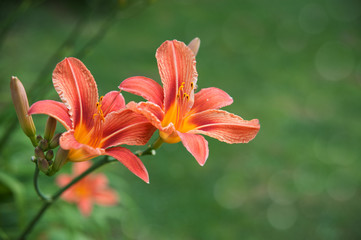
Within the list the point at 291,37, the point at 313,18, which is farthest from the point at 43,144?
the point at 313,18

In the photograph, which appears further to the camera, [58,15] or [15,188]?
[58,15]

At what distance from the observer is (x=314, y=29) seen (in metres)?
7.68

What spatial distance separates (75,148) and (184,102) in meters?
0.32

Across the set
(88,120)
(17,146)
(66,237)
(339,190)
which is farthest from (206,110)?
(339,190)

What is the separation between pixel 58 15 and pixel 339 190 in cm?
484

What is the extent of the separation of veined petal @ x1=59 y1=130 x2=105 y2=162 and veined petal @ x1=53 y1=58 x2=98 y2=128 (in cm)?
7

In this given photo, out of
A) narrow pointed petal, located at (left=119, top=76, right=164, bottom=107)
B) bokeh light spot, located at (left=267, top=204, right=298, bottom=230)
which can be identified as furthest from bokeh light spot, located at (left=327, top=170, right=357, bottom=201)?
narrow pointed petal, located at (left=119, top=76, right=164, bottom=107)

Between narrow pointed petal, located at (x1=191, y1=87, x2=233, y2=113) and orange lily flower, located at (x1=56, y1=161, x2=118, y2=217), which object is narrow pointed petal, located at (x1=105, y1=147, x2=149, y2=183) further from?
orange lily flower, located at (x1=56, y1=161, x2=118, y2=217)

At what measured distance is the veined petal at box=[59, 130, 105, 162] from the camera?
93 centimetres

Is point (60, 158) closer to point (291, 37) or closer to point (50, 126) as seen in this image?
point (50, 126)

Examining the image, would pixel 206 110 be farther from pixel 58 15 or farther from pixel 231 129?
pixel 58 15

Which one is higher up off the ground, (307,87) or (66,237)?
(307,87)

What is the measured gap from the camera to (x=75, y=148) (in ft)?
3.06

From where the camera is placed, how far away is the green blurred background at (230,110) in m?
2.45
